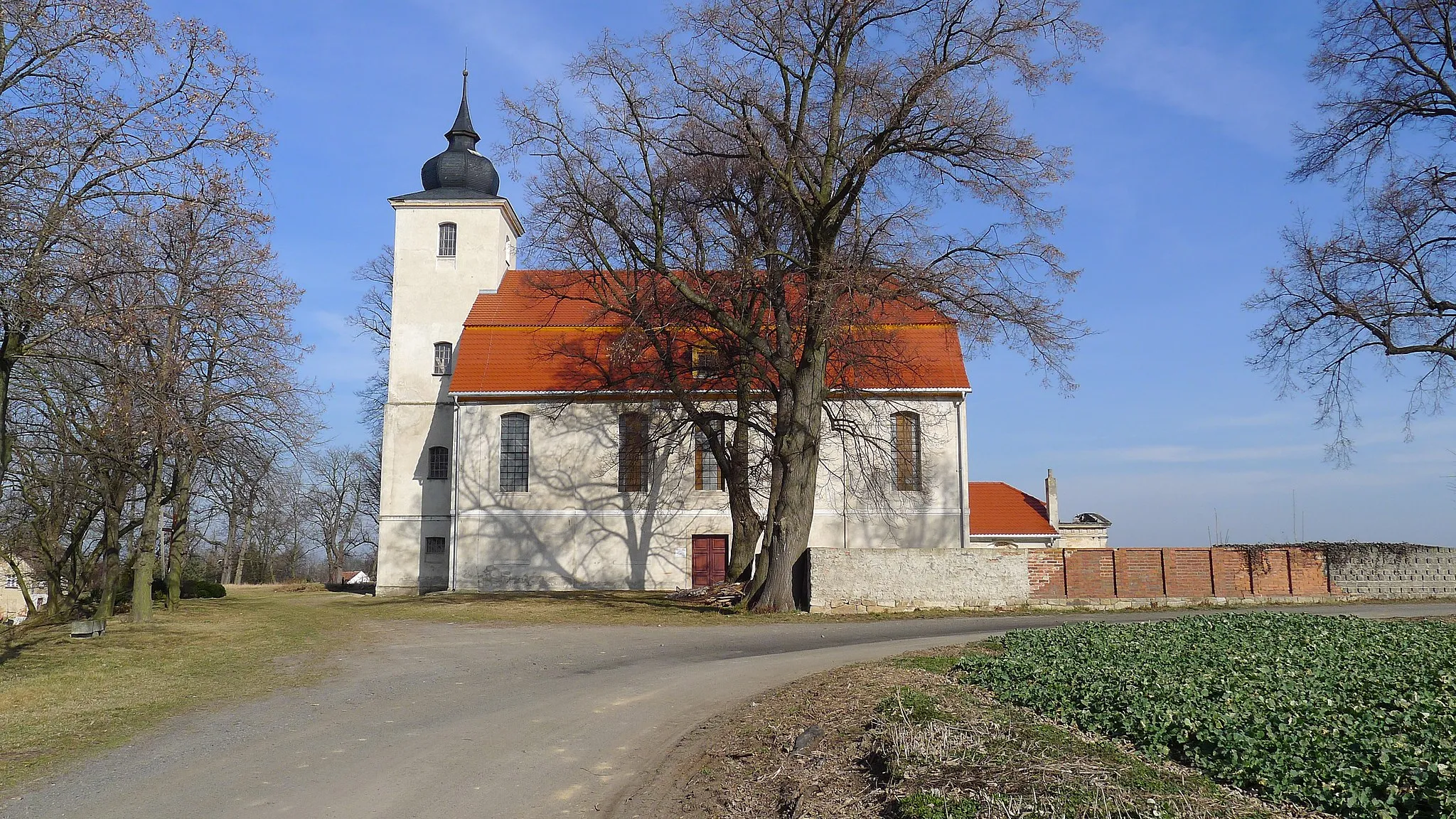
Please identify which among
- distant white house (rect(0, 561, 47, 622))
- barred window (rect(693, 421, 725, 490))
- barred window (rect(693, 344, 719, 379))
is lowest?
distant white house (rect(0, 561, 47, 622))

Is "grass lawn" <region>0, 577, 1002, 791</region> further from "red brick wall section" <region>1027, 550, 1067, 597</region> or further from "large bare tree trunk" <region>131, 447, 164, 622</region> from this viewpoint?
"red brick wall section" <region>1027, 550, 1067, 597</region>

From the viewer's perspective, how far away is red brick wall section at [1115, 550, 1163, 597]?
25.3 metres

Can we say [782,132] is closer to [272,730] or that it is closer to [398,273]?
[272,730]

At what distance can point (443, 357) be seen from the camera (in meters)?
37.5

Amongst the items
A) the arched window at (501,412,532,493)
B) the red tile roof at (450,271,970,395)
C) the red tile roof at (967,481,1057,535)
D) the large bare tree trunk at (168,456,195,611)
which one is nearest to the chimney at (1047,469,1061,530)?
the red tile roof at (967,481,1057,535)

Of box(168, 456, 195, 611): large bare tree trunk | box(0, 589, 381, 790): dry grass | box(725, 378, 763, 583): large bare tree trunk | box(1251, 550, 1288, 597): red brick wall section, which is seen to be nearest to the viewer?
box(0, 589, 381, 790): dry grass

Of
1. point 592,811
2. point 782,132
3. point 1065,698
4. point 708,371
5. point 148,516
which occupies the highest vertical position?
point 782,132

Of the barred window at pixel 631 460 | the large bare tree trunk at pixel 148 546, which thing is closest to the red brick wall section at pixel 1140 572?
the barred window at pixel 631 460

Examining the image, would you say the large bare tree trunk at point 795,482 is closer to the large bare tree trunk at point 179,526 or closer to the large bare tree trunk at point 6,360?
the large bare tree trunk at point 179,526

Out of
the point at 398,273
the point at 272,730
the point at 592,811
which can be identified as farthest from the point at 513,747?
the point at 398,273

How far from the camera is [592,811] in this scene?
7223mm

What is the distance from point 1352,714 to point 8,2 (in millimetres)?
13362

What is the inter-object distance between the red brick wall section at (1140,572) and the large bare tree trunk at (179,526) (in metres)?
21.9

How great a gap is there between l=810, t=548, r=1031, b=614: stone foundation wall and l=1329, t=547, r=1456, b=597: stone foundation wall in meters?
9.54
